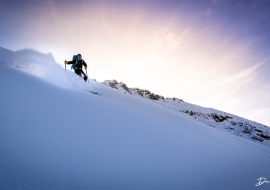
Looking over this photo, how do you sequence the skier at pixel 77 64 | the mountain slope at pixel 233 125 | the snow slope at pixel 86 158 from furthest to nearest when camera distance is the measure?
the mountain slope at pixel 233 125 < the skier at pixel 77 64 < the snow slope at pixel 86 158

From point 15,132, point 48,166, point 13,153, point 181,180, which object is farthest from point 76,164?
point 181,180

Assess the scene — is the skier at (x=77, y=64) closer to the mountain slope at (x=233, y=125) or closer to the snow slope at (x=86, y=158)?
the snow slope at (x=86, y=158)

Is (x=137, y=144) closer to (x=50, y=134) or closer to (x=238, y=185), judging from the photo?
(x=50, y=134)

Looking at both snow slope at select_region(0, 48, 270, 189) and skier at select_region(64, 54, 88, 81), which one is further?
skier at select_region(64, 54, 88, 81)

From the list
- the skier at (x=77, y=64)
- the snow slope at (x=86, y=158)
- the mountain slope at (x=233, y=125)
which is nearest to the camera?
the snow slope at (x=86, y=158)

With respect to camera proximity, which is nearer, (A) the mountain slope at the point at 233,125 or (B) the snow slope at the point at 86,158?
(B) the snow slope at the point at 86,158

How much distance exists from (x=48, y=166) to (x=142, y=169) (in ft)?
3.35

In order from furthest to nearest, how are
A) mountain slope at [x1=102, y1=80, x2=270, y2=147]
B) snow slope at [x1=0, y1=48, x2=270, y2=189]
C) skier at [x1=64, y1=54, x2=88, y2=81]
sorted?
mountain slope at [x1=102, y1=80, x2=270, y2=147], skier at [x1=64, y1=54, x2=88, y2=81], snow slope at [x1=0, y1=48, x2=270, y2=189]

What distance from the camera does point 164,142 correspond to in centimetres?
224

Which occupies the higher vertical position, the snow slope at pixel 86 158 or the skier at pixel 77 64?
the skier at pixel 77 64

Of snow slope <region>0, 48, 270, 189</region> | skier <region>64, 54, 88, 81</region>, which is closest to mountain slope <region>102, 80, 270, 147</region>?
skier <region>64, 54, 88, 81</region>

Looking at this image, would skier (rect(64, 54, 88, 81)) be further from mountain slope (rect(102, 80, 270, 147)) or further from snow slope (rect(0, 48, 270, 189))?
mountain slope (rect(102, 80, 270, 147))

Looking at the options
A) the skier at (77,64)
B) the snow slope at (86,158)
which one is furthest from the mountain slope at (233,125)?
the snow slope at (86,158)

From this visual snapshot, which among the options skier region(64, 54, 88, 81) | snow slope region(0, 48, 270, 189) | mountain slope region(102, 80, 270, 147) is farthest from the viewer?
mountain slope region(102, 80, 270, 147)
